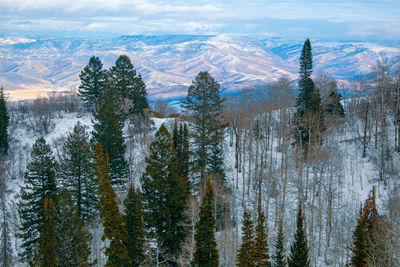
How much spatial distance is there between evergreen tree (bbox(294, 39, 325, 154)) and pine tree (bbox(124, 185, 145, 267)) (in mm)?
25015

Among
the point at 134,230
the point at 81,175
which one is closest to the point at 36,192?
the point at 81,175

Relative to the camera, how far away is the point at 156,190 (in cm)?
3038

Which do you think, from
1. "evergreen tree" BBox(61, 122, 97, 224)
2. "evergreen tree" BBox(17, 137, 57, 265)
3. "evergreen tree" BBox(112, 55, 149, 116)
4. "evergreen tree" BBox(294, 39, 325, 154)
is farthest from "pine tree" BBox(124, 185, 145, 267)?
"evergreen tree" BBox(112, 55, 149, 116)

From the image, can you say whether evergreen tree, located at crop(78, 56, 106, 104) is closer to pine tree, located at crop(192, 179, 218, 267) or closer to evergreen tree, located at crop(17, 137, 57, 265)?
evergreen tree, located at crop(17, 137, 57, 265)

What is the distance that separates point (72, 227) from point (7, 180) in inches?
1047

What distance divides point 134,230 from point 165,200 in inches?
164

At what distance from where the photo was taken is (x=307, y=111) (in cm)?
4919

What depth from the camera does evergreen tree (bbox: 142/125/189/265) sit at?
29.8 metres

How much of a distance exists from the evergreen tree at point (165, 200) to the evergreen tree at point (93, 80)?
29.6 metres

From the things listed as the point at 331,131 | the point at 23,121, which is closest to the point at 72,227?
the point at 331,131

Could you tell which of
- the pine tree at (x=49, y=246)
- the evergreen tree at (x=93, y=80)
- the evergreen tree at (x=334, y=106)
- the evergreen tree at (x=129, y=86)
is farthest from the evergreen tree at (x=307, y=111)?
the pine tree at (x=49, y=246)

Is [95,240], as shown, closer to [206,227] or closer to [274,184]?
[206,227]

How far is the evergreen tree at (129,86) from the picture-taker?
52.8 metres

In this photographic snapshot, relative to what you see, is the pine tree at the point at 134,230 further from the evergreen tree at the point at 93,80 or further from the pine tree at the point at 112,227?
the evergreen tree at the point at 93,80
